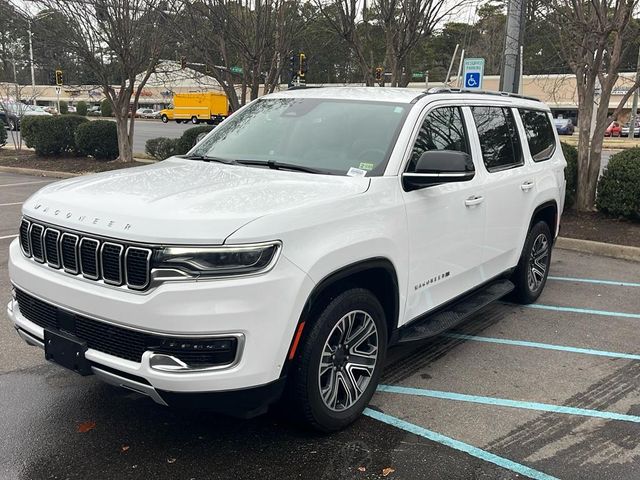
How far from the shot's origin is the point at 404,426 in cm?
374

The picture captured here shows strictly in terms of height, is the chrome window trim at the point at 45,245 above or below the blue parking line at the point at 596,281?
above

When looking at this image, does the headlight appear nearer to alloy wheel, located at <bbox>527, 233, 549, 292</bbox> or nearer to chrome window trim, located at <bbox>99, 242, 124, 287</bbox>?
chrome window trim, located at <bbox>99, 242, 124, 287</bbox>

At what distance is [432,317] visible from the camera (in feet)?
14.7

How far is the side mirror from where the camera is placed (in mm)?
3784

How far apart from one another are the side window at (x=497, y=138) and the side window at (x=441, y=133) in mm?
280

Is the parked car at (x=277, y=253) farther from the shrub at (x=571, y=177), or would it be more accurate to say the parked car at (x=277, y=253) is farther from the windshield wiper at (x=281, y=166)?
the shrub at (x=571, y=177)

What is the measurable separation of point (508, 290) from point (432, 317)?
1265 millimetres

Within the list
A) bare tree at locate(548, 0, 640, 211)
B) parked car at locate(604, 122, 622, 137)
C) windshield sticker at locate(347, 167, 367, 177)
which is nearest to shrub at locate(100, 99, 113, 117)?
parked car at locate(604, 122, 622, 137)

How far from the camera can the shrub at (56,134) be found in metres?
18.1

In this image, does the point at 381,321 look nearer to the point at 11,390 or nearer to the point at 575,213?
the point at 11,390

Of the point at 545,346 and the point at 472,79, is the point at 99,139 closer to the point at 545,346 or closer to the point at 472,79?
the point at 472,79

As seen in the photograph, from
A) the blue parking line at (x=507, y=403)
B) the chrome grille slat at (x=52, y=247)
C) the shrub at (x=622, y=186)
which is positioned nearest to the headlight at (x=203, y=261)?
the chrome grille slat at (x=52, y=247)

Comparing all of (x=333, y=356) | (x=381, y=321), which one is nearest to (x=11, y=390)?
(x=333, y=356)

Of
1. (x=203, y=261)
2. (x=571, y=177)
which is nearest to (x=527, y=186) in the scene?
(x=203, y=261)
